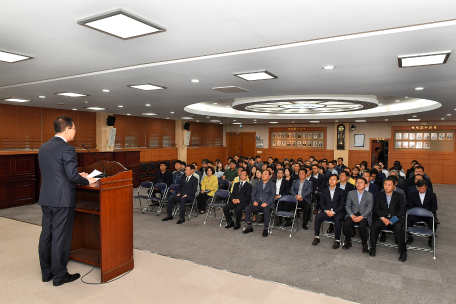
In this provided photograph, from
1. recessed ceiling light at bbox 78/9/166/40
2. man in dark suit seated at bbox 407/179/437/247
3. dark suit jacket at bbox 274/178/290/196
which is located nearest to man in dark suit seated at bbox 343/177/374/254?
man in dark suit seated at bbox 407/179/437/247

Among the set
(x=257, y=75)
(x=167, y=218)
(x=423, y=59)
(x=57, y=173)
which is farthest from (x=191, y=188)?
(x=423, y=59)

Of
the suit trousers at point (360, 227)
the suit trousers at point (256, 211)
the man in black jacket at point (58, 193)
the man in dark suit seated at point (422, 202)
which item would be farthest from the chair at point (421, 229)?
the man in black jacket at point (58, 193)

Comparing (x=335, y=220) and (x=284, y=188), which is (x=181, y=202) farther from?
(x=335, y=220)

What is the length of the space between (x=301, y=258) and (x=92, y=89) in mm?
5852

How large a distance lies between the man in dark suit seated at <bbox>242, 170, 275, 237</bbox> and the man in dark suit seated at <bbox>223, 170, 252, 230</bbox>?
7.0 inches

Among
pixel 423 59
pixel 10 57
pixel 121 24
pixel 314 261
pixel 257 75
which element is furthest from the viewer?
pixel 257 75

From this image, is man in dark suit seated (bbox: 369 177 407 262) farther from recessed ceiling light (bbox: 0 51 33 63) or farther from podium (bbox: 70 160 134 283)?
recessed ceiling light (bbox: 0 51 33 63)

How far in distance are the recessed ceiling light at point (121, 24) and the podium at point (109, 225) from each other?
1761 mm

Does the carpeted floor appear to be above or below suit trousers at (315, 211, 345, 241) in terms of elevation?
below

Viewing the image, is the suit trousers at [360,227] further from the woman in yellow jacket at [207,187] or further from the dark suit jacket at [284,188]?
the woman in yellow jacket at [207,187]

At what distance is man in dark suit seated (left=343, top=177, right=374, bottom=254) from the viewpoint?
18.0ft

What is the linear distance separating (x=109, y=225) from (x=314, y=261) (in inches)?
129

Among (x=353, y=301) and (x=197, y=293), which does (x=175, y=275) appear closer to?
(x=197, y=293)

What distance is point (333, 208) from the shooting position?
19.7 ft
